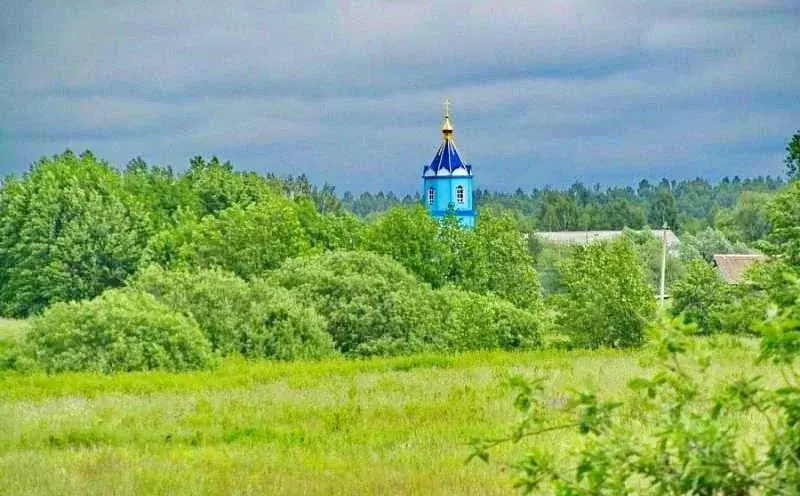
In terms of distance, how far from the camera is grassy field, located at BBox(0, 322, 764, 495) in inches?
551

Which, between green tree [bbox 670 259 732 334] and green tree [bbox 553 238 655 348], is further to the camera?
green tree [bbox 670 259 732 334]

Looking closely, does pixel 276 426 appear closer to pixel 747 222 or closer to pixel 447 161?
pixel 447 161

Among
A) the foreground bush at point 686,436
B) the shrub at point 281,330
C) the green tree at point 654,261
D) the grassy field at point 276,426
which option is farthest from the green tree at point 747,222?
the foreground bush at point 686,436

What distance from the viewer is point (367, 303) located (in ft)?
129

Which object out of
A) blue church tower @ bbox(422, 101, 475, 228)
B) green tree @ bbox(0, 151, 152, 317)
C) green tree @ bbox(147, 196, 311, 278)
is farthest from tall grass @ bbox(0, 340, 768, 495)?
blue church tower @ bbox(422, 101, 475, 228)

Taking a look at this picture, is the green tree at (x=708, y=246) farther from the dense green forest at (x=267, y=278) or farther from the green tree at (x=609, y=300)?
the green tree at (x=609, y=300)

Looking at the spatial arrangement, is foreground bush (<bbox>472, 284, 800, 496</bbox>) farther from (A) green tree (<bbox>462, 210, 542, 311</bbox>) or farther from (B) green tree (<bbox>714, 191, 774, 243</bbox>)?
(B) green tree (<bbox>714, 191, 774, 243</bbox>)

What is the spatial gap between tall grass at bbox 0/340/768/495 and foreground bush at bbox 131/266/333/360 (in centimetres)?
488

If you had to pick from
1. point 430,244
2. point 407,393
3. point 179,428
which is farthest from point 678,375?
point 430,244

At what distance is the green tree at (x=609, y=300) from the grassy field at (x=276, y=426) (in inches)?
343

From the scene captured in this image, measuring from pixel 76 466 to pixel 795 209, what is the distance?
37336mm

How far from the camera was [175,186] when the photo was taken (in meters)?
87.3

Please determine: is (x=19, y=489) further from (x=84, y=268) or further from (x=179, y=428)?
(x=84, y=268)

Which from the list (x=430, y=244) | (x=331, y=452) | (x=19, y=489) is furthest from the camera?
(x=430, y=244)
